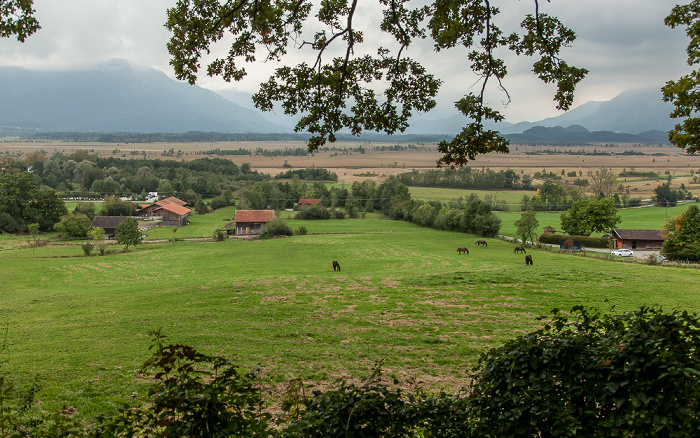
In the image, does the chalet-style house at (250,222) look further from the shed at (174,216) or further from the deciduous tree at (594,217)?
the deciduous tree at (594,217)

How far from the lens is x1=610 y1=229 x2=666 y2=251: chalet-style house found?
59531 millimetres

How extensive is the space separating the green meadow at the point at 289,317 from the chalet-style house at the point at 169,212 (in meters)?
44.9

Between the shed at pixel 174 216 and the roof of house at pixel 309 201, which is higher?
the roof of house at pixel 309 201

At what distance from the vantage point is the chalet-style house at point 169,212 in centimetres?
8006

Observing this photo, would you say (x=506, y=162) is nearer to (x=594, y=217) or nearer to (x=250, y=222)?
(x=594, y=217)

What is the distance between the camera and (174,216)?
8050cm

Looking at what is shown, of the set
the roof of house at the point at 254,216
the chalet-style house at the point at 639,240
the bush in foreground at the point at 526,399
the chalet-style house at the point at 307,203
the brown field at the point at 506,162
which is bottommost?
the chalet-style house at the point at 639,240

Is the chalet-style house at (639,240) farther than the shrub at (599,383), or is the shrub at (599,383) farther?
the chalet-style house at (639,240)

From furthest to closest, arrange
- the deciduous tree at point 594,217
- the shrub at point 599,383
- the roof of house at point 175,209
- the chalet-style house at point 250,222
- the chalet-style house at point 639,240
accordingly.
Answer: the roof of house at point 175,209 → the chalet-style house at point 250,222 → the deciduous tree at point 594,217 → the chalet-style house at point 639,240 → the shrub at point 599,383

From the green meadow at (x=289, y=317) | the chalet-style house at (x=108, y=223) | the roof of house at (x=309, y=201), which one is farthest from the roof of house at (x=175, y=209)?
the green meadow at (x=289, y=317)

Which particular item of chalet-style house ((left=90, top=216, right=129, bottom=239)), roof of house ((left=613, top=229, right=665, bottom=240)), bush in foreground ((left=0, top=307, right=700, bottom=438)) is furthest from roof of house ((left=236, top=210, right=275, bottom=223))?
bush in foreground ((left=0, top=307, right=700, bottom=438))

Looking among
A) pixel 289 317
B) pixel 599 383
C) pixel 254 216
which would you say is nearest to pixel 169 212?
pixel 254 216

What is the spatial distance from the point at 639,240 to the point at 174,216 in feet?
261

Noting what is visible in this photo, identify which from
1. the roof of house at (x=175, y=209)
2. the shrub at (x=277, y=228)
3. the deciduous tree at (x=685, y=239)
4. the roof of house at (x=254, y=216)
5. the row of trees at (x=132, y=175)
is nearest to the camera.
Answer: the deciduous tree at (x=685, y=239)
